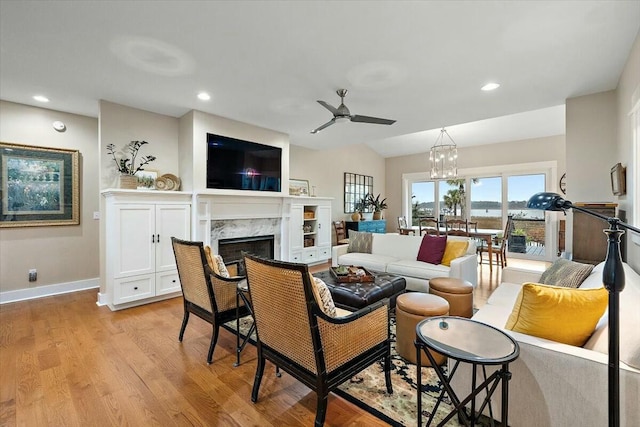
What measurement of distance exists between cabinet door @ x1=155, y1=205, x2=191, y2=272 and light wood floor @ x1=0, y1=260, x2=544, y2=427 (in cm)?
89

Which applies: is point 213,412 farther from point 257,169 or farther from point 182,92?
point 257,169

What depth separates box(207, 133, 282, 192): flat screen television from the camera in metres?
4.38

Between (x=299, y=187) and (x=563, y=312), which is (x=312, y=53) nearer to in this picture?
(x=563, y=312)

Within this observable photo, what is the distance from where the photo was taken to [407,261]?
13.9ft

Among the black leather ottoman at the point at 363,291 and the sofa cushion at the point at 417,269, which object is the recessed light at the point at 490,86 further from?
the black leather ottoman at the point at 363,291

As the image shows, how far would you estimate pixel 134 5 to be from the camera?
2.00 meters

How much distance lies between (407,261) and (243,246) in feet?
8.75

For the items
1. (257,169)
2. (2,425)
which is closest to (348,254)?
(257,169)

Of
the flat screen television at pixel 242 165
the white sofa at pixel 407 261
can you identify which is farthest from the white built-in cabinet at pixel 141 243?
the white sofa at pixel 407 261

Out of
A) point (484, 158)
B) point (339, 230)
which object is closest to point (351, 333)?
point (339, 230)

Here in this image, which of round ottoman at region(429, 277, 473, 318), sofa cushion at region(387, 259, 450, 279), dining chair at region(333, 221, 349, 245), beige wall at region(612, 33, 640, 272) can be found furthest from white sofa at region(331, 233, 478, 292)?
dining chair at region(333, 221, 349, 245)

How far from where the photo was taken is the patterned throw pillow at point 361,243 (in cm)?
494

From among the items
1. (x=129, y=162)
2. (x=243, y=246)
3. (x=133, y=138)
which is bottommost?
(x=243, y=246)

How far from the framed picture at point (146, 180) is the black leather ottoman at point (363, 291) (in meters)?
2.75
